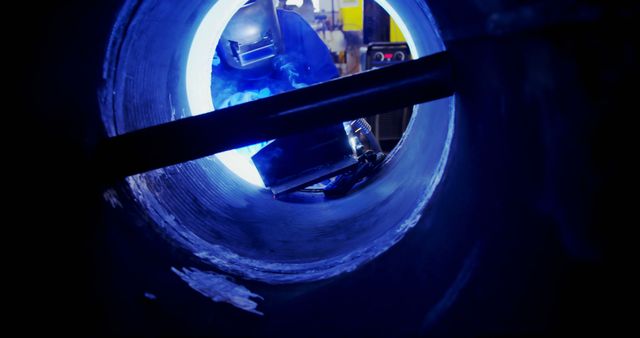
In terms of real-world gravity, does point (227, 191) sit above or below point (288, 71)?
below

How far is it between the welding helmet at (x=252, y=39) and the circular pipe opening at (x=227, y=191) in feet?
2.48

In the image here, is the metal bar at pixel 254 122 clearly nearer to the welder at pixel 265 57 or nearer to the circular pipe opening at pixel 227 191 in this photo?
the circular pipe opening at pixel 227 191

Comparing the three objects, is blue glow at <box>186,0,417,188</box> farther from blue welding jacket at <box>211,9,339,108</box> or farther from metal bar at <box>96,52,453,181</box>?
metal bar at <box>96,52,453,181</box>

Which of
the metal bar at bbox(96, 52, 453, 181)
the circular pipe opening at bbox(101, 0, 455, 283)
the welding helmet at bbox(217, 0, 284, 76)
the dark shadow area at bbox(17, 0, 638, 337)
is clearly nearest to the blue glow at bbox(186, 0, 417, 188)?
the circular pipe opening at bbox(101, 0, 455, 283)

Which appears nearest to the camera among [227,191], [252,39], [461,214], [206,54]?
[461,214]

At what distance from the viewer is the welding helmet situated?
3.24m

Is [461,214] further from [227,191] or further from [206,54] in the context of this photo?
[206,54]

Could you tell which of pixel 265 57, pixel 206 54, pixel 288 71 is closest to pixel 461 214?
pixel 206 54

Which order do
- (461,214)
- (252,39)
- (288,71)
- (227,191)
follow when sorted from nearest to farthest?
(461,214), (227,191), (252,39), (288,71)

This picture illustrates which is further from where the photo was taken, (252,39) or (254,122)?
(252,39)

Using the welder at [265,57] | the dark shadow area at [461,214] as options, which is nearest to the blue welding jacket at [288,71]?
the welder at [265,57]

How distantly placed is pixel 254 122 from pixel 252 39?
256 centimetres

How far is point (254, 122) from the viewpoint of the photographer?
104 centimetres

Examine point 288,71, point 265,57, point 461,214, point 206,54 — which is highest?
point 265,57
